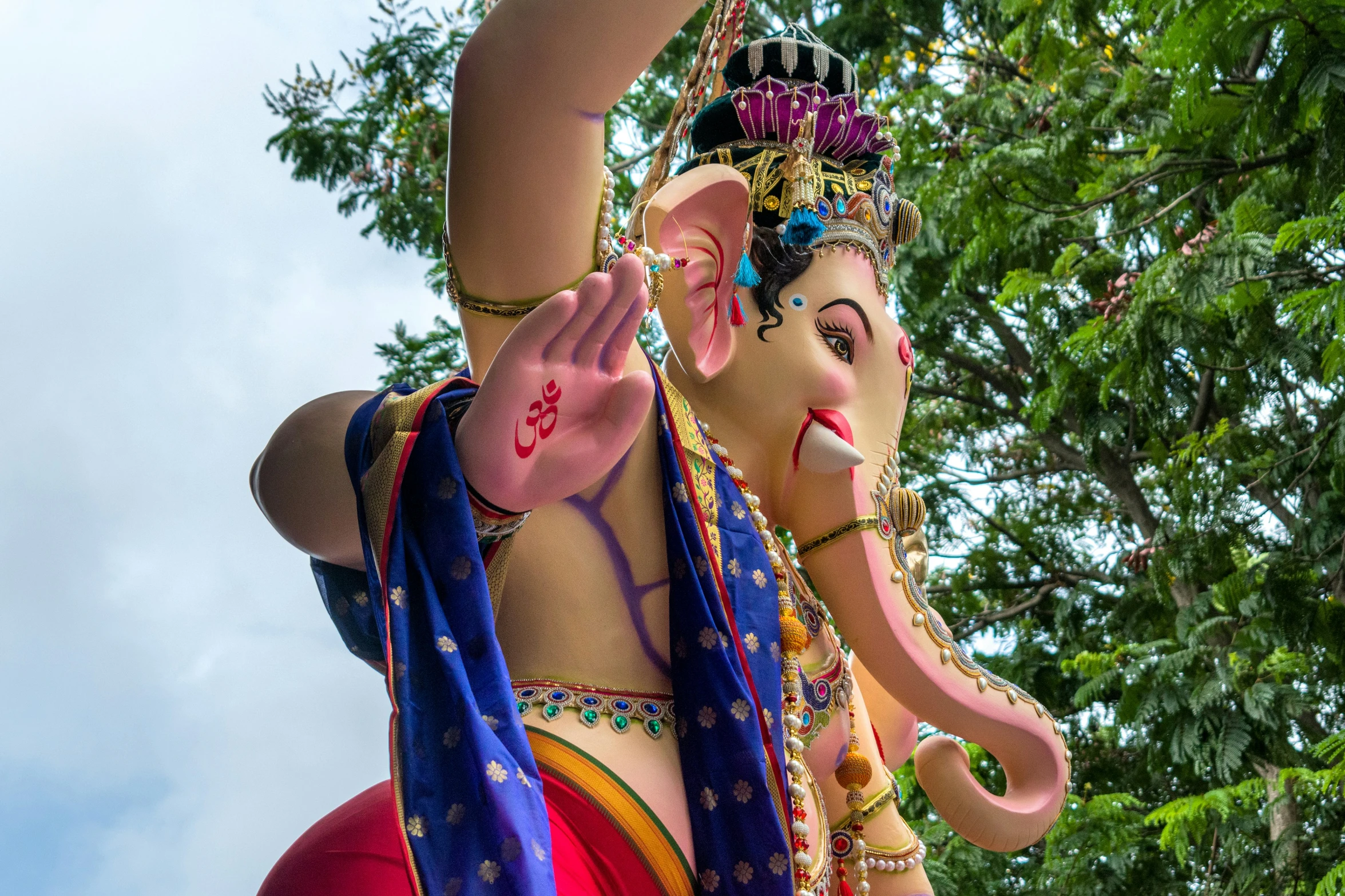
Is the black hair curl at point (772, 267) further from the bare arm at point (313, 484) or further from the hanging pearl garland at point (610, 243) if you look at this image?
the bare arm at point (313, 484)

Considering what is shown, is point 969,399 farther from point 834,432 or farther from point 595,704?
point 595,704

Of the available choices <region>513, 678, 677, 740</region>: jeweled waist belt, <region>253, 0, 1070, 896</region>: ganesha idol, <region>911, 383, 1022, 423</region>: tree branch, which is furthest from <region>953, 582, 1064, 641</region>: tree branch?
<region>513, 678, 677, 740</region>: jeweled waist belt

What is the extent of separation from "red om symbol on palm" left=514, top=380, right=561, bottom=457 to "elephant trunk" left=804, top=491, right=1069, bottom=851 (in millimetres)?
649

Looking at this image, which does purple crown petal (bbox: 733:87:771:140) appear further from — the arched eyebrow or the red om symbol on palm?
the red om symbol on palm

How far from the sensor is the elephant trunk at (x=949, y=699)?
1678mm

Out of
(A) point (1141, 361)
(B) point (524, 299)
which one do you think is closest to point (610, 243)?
(B) point (524, 299)

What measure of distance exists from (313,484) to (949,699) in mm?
845

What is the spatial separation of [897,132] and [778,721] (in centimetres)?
386

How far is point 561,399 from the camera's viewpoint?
1.14 m

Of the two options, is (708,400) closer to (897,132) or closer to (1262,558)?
(1262,558)

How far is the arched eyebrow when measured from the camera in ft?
5.70

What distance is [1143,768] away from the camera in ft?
16.6

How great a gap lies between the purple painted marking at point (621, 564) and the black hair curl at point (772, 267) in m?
0.40

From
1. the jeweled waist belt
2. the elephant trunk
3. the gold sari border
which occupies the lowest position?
the gold sari border
